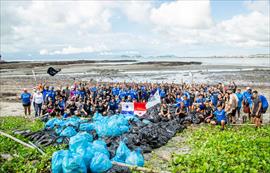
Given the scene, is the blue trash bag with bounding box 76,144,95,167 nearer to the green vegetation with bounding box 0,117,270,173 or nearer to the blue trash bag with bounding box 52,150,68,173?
the blue trash bag with bounding box 52,150,68,173

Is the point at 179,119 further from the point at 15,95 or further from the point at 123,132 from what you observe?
the point at 15,95

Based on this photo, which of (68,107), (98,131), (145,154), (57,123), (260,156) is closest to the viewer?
(260,156)

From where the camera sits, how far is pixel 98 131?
13.2 m

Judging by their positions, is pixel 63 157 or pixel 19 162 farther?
pixel 19 162

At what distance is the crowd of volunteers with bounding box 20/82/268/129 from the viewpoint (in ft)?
53.3

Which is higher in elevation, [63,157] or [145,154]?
[63,157]

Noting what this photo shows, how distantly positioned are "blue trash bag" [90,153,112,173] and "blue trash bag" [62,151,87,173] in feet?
0.80

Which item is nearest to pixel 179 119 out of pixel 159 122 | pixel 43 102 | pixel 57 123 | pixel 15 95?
pixel 159 122

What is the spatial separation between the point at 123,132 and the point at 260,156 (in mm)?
5352

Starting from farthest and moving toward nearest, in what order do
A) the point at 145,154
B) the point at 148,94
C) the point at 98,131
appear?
the point at 148,94, the point at 98,131, the point at 145,154

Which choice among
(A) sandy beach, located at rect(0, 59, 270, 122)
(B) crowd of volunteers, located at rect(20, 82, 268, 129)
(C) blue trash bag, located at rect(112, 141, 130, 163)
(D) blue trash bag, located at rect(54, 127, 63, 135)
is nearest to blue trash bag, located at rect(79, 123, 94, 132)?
(D) blue trash bag, located at rect(54, 127, 63, 135)

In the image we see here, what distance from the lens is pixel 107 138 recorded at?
1256 cm

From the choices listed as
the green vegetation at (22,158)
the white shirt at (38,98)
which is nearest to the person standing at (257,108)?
the green vegetation at (22,158)

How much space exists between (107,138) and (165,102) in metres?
7.73
